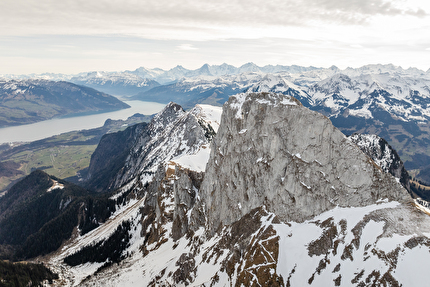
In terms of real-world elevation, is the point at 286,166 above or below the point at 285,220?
above

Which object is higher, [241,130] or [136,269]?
[241,130]

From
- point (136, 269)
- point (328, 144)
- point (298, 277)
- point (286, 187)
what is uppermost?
point (328, 144)

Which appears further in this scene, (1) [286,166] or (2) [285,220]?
(1) [286,166]

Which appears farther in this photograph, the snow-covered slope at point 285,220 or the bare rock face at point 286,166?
the bare rock face at point 286,166

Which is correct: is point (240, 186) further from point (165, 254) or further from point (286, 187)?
point (165, 254)

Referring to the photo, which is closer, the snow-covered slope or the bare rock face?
the snow-covered slope

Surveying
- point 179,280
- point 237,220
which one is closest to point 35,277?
point 179,280

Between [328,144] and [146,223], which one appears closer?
[328,144]

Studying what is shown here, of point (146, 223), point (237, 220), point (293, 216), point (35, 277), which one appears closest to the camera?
point (293, 216)
